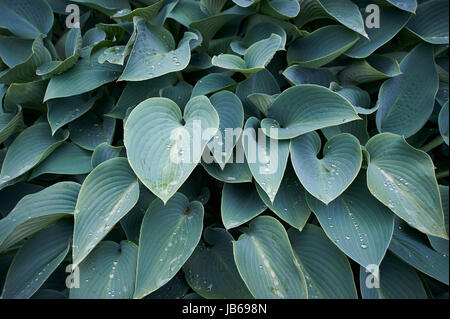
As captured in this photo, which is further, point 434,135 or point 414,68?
point 434,135

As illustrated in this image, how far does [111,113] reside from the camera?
1.36m

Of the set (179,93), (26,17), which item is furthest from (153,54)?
(26,17)

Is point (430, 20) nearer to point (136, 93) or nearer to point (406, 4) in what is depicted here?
point (406, 4)

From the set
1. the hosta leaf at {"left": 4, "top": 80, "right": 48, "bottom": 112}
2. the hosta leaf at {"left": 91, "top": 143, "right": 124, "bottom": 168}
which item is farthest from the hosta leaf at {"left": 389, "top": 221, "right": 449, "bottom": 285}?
the hosta leaf at {"left": 4, "top": 80, "right": 48, "bottom": 112}

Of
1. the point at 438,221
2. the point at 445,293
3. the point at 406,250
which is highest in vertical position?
the point at 438,221

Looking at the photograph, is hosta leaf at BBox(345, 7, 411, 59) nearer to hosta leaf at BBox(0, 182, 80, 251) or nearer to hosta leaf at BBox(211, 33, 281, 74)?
hosta leaf at BBox(211, 33, 281, 74)

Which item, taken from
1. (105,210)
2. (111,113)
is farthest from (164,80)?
(105,210)

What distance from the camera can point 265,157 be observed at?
1142 mm

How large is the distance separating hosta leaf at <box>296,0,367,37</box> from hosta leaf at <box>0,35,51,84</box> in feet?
2.92

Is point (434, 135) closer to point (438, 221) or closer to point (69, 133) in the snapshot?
point (438, 221)

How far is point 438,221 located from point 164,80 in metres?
0.93

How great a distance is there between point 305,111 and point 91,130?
2.35ft

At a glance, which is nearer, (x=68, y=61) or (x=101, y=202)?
(x=101, y=202)

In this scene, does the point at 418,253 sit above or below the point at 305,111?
below
